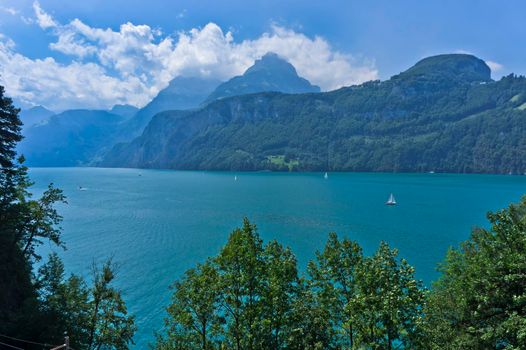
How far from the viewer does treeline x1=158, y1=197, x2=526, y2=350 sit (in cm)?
1866

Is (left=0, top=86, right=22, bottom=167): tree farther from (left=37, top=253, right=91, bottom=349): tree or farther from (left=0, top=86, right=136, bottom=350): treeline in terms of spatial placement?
(left=37, top=253, right=91, bottom=349): tree

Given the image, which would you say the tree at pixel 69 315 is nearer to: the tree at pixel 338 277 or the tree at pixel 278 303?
the tree at pixel 278 303

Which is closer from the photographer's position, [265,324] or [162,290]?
[265,324]

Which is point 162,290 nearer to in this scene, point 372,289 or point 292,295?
point 292,295

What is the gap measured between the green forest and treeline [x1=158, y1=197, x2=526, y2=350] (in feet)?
0.23

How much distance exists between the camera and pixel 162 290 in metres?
55.4

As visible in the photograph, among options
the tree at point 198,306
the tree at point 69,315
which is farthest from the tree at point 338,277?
the tree at point 69,315

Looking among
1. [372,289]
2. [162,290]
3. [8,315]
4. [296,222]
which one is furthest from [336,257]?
[296,222]

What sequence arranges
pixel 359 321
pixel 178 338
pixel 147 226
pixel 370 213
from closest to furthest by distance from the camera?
pixel 359 321 < pixel 178 338 < pixel 147 226 < pixel 370 213

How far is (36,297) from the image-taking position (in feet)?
107

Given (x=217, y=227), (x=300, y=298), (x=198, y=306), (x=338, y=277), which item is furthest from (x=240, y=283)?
(x=217, y=227)

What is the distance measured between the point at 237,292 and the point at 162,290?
3742 centimetres

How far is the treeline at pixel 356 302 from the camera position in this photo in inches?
734

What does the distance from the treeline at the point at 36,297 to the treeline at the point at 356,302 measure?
21.4ft
